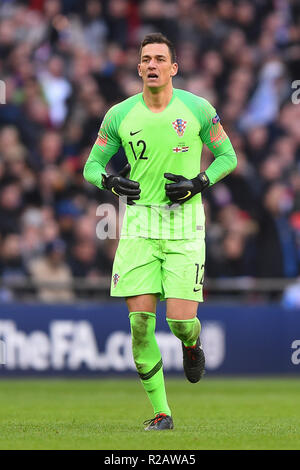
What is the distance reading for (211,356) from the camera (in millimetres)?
15883

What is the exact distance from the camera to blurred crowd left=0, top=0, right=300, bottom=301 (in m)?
15.5

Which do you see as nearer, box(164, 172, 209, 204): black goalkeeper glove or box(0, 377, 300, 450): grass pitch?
box(0, 377, 300, 450): grass pitch

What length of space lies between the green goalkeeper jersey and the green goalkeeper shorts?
8 centimetres

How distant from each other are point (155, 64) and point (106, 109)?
347 inches

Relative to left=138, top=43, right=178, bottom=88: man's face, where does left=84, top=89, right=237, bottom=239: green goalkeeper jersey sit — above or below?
below

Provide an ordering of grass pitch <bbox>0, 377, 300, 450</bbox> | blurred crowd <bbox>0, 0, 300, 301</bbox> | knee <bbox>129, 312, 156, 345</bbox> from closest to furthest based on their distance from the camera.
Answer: grass pitch <bbox>0, 377, 300, 450</bbox>
knee <bbox>129, 312, 156, 345</bbox>
blurred crowd <bbox>0, 0, 300, 301</bbox>

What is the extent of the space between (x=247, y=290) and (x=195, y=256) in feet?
25.7

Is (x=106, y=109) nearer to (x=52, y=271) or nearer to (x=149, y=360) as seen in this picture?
(x=52, y=271)

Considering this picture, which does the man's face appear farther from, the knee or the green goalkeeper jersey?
the knee

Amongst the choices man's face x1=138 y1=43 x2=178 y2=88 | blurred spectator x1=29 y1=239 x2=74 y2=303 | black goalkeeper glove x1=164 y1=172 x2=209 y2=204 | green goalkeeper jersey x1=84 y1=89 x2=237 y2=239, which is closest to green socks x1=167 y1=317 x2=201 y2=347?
green goalkeeper jersey x1=84 y1=89 x2=237 y2=239

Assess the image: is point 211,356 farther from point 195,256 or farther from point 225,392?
point 195,256

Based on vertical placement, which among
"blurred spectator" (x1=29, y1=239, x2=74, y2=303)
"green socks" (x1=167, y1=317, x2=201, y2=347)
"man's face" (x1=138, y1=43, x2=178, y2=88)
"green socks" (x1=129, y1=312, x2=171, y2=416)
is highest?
"man's face" (x1=138, y1=43, x2=178, y2=88)

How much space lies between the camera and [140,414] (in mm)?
9945
